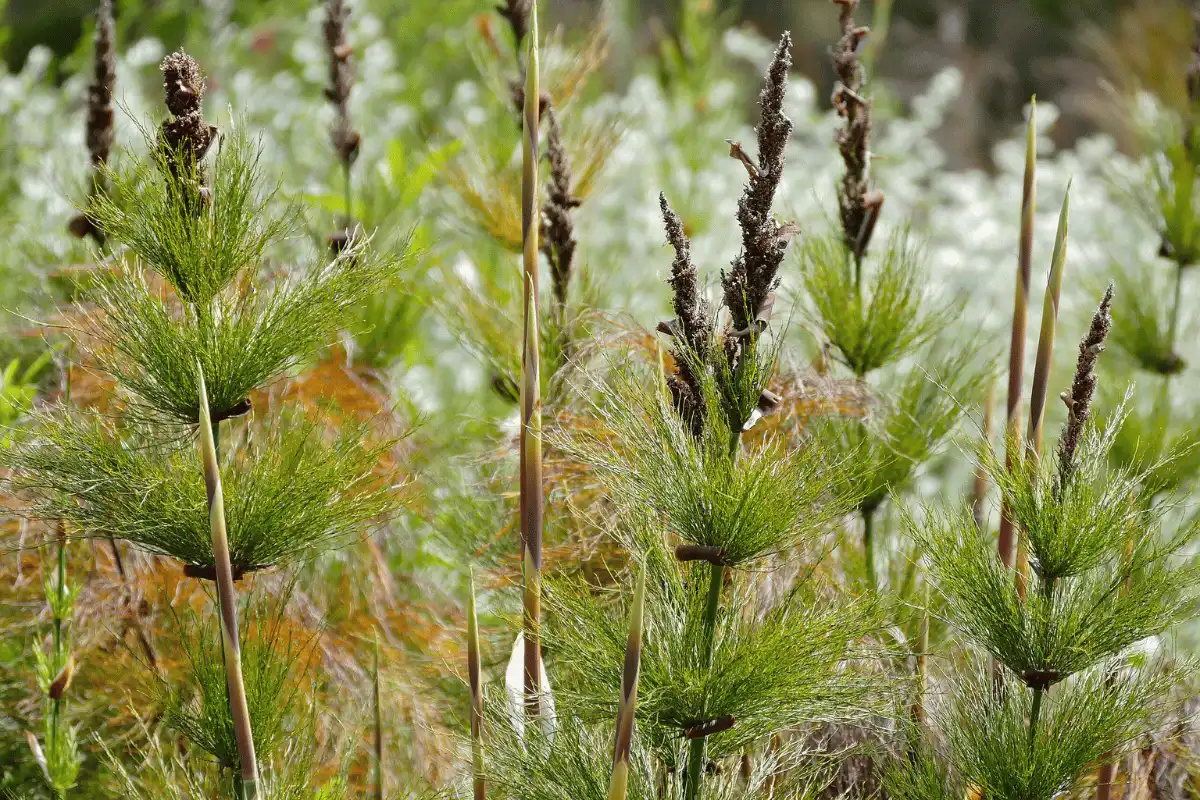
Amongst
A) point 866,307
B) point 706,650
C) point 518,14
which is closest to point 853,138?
point 866,307

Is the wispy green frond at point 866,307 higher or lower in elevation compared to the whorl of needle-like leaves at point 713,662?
higher

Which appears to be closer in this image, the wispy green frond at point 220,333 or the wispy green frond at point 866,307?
the wispy green frond at point 220,333

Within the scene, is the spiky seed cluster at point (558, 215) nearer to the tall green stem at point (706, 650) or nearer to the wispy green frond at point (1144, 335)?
the tall green stem at point (706, 650)

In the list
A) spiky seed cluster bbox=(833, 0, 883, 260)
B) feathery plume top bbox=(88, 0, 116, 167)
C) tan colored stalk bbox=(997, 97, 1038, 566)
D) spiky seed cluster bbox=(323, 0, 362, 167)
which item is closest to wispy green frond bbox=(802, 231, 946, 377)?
spiky seed cluster bbox=(833, 0, 883, 260)

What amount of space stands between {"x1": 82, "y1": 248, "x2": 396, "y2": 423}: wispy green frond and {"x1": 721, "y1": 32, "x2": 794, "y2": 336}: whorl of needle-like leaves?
0.19 m

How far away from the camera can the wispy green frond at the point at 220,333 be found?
562 mm

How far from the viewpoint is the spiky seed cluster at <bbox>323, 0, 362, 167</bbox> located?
0.81m

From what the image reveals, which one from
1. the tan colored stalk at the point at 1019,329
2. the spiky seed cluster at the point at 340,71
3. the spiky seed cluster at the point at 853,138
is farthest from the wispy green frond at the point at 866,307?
the spiky seed cluster at the point at 340,71

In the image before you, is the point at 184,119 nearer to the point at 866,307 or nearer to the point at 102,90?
the point at 102,90

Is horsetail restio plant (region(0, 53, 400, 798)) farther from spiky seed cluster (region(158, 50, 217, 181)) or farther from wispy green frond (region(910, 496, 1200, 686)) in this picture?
wispy green frond (region(910, 496, 1200, 686))

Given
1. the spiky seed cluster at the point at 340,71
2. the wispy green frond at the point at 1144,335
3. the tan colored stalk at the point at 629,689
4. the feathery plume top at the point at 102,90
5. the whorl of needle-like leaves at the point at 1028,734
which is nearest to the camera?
the tan colored stalk at the point at 629,689

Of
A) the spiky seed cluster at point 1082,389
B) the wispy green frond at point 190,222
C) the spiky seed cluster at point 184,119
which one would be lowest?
the spiky seed cluster at point 1082,389

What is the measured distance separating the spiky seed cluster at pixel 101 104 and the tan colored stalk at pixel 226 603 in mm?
255

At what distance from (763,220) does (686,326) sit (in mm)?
56
